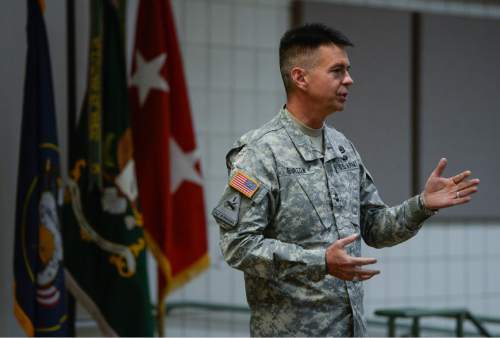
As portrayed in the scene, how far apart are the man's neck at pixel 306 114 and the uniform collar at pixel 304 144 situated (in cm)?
3

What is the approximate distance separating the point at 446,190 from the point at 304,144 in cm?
45

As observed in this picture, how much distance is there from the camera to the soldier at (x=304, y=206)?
9.25 ft

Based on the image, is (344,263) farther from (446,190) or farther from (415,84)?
(415,84)

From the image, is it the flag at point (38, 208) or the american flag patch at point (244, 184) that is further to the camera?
the flag at point (38, 208)

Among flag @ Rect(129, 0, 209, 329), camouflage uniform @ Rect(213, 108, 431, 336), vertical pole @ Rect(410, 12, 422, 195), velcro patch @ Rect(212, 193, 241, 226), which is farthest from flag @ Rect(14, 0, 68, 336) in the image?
vertical pole @ Rect(410, 12, 422, 195)

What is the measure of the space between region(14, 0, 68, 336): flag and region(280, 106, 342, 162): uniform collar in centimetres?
150

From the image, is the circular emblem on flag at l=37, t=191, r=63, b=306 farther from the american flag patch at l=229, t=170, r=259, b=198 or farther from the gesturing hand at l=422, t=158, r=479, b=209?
the gesturing hand at l=422, t=158, r=479, b=209

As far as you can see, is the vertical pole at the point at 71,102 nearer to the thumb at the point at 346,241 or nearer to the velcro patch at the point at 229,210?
the velcro patch at the point at 229,210

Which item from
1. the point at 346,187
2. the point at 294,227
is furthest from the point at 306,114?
the point at 294,227

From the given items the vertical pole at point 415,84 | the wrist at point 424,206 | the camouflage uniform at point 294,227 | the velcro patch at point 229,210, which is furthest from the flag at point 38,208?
the vertical pole at point 415,84

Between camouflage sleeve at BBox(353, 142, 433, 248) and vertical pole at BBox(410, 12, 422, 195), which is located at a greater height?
vertical pole at BBox(410, 12, 422, 195)

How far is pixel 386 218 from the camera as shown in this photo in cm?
309

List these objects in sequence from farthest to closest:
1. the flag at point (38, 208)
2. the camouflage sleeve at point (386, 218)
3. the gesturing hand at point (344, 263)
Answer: the flag at point (38, 208), the camouflage sleeve at point (386, 218), the gesturing hand at point (344, 263)

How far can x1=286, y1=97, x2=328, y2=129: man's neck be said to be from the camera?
3051 millimetres
